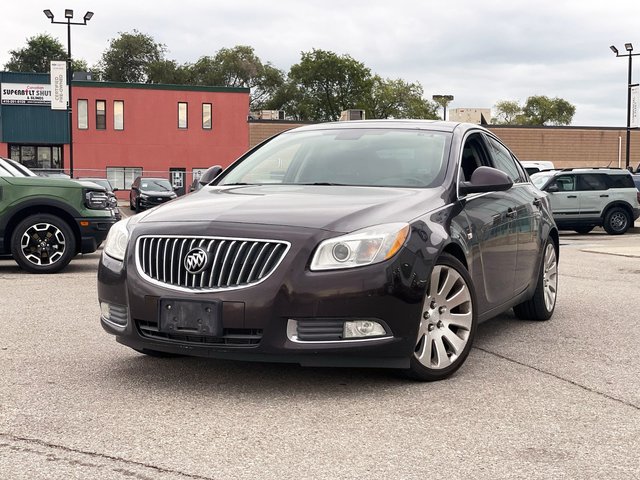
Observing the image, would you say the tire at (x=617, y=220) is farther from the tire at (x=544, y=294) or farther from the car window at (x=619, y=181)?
the tire at (x=544, y=294)

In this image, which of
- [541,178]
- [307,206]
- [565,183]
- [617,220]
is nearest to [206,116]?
[541,178]

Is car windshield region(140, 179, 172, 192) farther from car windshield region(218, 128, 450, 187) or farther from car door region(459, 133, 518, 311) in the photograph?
car door region(459, 133, 518, 311)

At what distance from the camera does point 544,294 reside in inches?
275

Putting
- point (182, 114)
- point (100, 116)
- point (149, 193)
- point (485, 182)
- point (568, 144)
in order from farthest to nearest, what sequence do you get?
point (568, 144) → point (182, 114) → point (100, 116) → point (149, 193) → point (485, 182)

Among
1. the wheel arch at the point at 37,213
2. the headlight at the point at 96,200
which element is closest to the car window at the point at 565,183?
the headlight at the point at 96,200

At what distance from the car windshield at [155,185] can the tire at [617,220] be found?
21321mm

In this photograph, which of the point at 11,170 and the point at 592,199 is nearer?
the point at 11,170

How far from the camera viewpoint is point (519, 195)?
6539mm

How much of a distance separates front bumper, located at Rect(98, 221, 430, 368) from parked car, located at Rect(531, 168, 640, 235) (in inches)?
752

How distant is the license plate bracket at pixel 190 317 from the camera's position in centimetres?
428

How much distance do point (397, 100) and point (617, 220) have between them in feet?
204

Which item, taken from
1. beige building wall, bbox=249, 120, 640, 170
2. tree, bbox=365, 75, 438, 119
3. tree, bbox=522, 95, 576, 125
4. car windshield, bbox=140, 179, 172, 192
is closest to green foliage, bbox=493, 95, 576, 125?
tree, bbox=522, 95, 576, 125

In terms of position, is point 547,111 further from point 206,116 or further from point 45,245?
point 45,245

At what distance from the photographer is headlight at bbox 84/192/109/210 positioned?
35.4 ft
